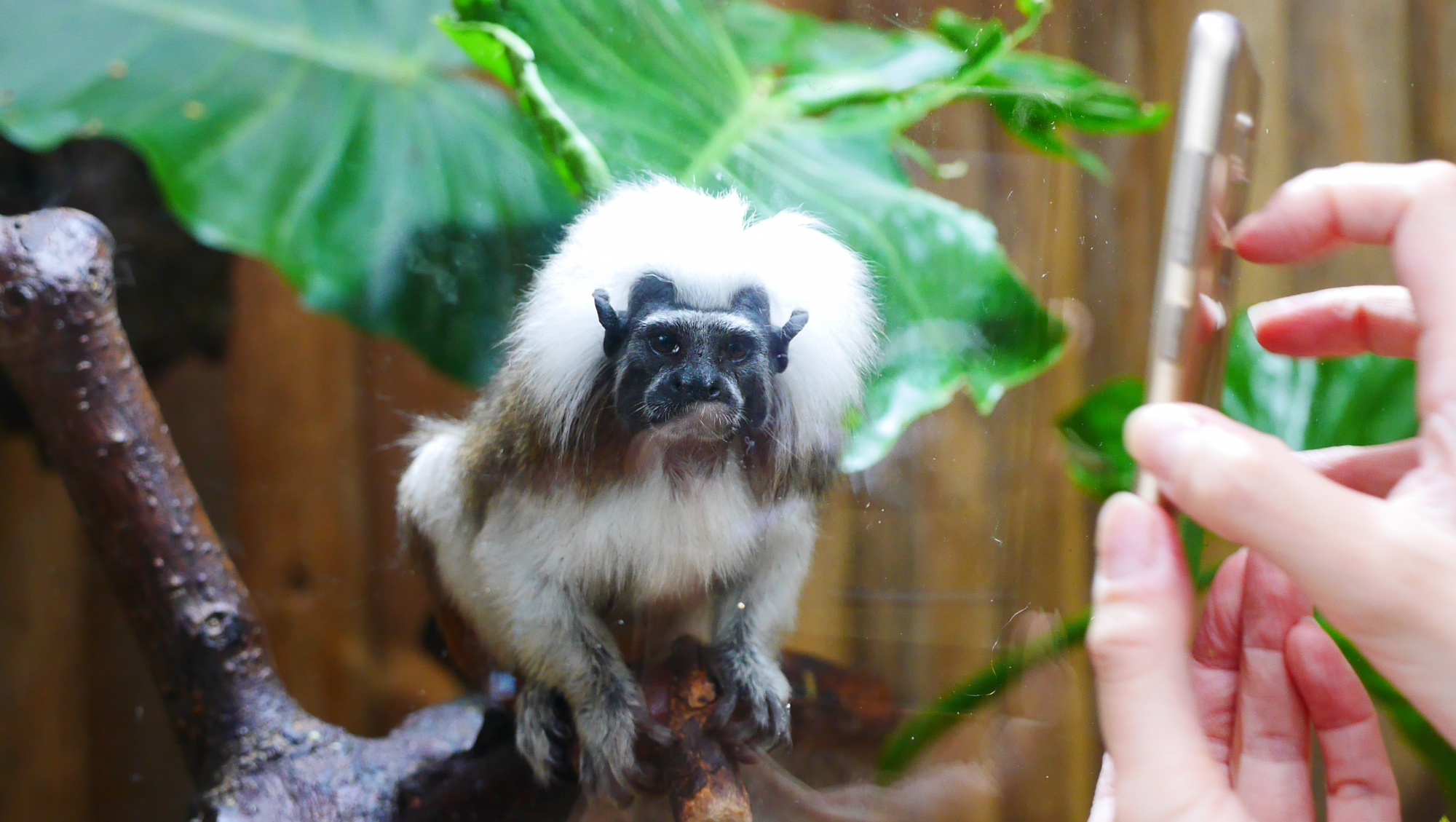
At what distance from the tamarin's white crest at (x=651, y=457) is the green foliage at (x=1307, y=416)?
319mm

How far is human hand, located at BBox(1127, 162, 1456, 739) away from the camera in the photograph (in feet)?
1.76

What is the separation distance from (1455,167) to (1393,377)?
71 cm

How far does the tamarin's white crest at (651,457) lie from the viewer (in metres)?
0.90

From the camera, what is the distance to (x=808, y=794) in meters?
1.06

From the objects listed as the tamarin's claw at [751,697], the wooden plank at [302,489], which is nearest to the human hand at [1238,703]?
the tamarin's claw at [751,697]

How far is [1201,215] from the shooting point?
2.10 ft

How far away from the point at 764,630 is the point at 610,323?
0.42 meters

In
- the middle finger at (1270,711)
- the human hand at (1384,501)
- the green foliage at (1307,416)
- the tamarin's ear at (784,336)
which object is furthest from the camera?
the green foliage at (1307,416)

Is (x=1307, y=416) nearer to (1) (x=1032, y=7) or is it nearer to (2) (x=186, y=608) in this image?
(1) (x=1032, y=7)

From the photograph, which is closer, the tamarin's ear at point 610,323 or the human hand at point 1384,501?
the human hand at point 1384,501

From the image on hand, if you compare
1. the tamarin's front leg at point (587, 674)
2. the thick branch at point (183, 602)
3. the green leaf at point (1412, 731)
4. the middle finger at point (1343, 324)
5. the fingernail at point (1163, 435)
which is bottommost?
the thick branch at point (183, 602)

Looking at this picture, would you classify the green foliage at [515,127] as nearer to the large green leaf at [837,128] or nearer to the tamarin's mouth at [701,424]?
the large green leaf at [837,128]

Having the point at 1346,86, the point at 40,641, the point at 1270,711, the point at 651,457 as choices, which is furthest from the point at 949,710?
the point at 40,641

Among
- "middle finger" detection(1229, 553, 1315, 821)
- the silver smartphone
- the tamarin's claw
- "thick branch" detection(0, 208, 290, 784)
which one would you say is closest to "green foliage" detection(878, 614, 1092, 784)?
the tamarin's claw
